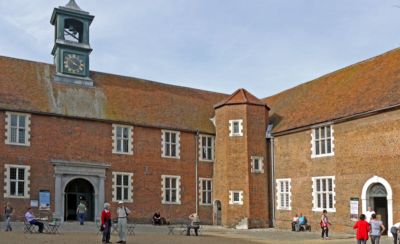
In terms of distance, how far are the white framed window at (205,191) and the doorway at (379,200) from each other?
12618 mm

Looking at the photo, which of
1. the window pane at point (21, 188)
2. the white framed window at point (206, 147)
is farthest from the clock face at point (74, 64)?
the white framed window at point (206, 147)

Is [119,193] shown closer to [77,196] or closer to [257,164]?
[77,196]

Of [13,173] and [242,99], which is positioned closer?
[13,173]

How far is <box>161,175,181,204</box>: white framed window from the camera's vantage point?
119 feet

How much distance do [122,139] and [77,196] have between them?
15.0ft

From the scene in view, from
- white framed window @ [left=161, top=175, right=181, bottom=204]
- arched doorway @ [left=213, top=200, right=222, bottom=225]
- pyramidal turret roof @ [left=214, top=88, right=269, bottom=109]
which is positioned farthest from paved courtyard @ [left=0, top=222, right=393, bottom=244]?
pyramidal turret roof @ [left=214, top=88, right=269, bottom=109]

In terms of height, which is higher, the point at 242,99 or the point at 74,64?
the point at 74,64

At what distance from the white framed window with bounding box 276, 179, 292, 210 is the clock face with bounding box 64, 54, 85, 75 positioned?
49.4 feet

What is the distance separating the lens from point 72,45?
120 feet

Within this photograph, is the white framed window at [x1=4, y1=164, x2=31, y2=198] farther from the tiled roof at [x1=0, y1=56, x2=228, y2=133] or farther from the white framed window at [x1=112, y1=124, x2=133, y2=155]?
the white framed window at [x1=112, y1=124, x2=133, y2=155]

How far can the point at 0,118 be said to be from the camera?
102ft

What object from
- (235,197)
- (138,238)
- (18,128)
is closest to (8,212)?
(18,128)

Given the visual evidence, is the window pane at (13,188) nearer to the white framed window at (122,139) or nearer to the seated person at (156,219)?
the white framed window at (122,139)

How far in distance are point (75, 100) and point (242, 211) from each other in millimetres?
12791
